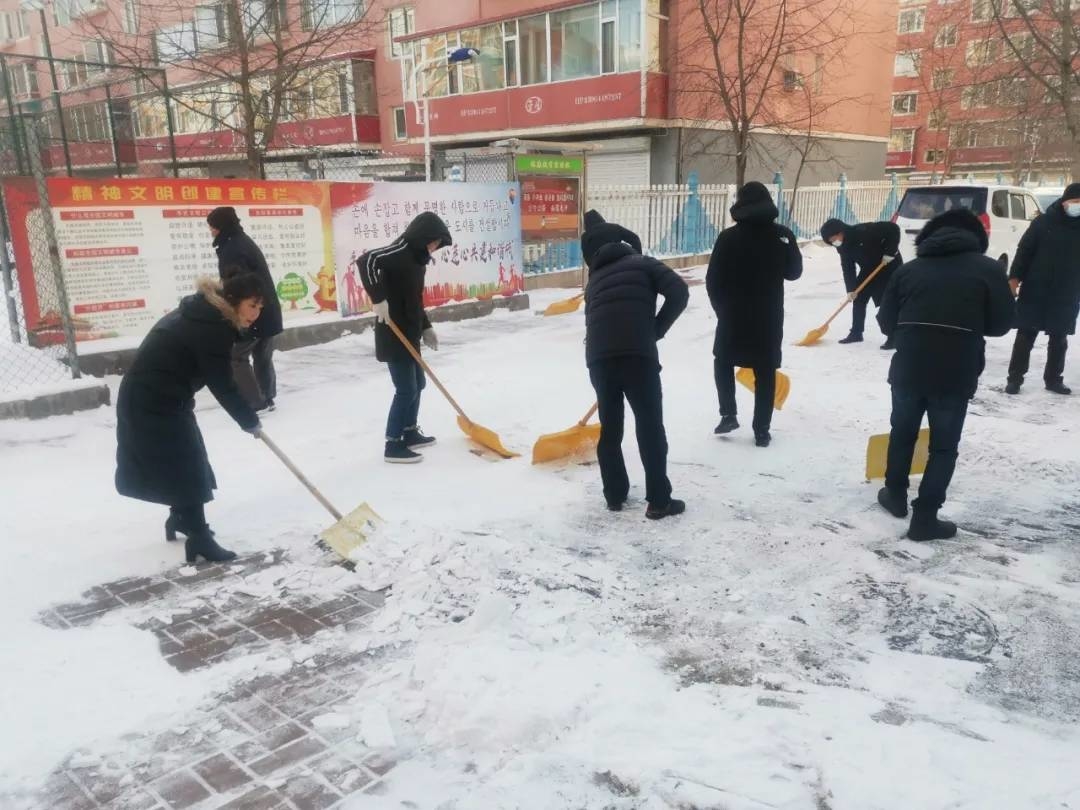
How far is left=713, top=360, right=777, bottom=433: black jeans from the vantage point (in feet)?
16.9

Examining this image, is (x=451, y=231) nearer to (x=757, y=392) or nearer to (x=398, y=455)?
(x=398, y=455)

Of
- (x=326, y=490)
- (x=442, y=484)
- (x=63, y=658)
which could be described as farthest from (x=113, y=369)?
(x=63, y=658)

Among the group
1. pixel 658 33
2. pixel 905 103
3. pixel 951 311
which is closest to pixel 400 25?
pixel 658 33

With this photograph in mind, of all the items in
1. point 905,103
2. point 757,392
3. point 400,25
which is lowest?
point 757,392

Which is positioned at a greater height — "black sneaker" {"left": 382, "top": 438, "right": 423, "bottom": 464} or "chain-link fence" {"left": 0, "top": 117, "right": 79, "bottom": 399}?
"chain-link fence" {"left": 0, "top": 117, "right": 79, "bottom": 399}

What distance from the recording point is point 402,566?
3586 mm

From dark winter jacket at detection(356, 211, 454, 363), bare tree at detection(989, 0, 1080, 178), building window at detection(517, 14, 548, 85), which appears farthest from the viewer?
building window at detection(517, 14, 548, 85)

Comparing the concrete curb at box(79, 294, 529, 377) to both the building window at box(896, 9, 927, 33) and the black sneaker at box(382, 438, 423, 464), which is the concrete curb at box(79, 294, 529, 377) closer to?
the black sneaker at box(382, 438, 423, 464)

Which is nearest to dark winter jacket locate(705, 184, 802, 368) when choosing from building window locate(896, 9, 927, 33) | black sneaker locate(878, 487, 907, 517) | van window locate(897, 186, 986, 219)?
black sneaker locate(878, 487, 907, 517)

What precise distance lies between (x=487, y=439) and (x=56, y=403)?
3542mm

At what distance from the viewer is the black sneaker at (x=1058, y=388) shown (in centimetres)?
645

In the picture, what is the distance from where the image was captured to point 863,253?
8.24 m

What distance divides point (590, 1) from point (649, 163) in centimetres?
381

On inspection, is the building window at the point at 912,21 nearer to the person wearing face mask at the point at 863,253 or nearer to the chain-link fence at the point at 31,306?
the person wearing face mask at the point at 863,253
